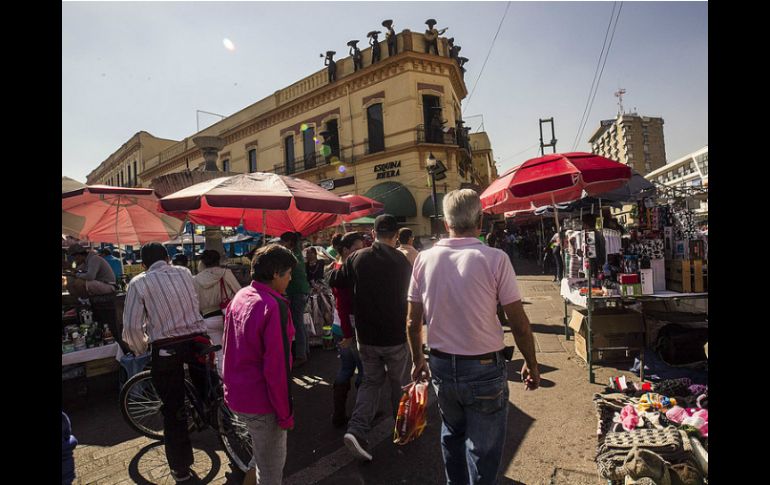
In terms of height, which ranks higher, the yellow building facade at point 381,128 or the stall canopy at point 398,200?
the yellow building facade at point 381,128

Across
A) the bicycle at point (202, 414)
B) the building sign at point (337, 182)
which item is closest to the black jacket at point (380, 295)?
the bicycle at point (202, 414)

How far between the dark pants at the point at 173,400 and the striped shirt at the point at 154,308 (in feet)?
0.42

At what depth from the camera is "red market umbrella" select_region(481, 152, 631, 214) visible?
15.2 ft

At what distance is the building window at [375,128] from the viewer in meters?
20.5

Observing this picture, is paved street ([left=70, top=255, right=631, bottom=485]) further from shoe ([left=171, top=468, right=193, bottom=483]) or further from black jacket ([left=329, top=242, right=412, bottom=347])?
black jacket ([left=329, top=242, right=412, bottom=347])

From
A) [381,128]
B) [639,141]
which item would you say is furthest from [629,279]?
[639,141]

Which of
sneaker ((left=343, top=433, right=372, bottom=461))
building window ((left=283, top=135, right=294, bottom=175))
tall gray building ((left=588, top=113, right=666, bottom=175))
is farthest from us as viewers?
tall gray building ((left=588, top=113, right=666, bottom=175))

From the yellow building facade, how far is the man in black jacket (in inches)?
619

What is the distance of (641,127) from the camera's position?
86062 mm

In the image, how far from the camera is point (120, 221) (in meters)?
8.10

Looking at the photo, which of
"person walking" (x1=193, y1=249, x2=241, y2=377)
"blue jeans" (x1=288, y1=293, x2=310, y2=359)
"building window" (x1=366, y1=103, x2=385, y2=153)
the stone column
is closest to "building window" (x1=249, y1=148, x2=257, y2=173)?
"building window" (x1=366, y1=103, x2=385, y2=153)

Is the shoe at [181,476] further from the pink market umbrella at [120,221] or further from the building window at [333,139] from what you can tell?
the building window at [333,139]
